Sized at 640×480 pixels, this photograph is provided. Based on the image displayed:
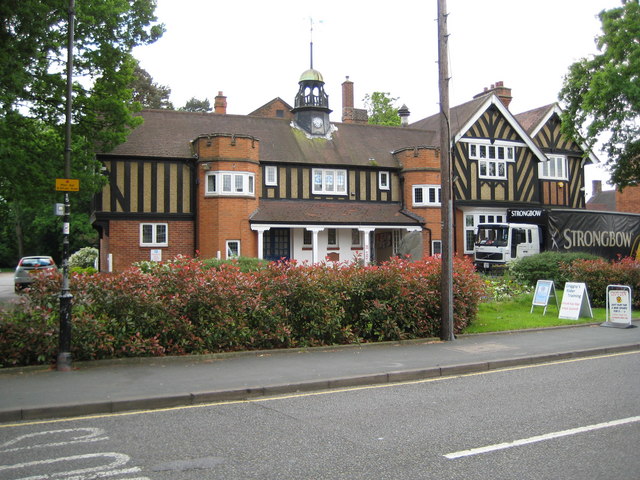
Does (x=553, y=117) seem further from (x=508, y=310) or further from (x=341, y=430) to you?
(x=341, y=430)

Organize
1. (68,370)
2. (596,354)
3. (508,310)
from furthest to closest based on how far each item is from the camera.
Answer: (508,310) < (596,354) < (68,370)

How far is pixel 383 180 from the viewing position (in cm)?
3312

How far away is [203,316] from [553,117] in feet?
107

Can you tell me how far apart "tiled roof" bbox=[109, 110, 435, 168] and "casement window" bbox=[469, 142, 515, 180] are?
3.82 metres

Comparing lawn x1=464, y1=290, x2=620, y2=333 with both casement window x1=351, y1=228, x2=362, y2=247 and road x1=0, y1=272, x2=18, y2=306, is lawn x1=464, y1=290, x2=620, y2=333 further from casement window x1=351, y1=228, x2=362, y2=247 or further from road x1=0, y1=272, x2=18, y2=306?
casement window x1=351, y1=228, x2=362, y2=247

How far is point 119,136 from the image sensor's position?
1983cm

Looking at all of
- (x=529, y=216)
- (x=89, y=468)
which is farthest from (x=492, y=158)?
(x=89, y=468)

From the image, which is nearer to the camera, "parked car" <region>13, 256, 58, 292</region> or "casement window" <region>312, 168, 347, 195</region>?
"parked car" <region>13, 256, 58, 292</region>

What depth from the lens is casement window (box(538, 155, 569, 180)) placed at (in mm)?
35781

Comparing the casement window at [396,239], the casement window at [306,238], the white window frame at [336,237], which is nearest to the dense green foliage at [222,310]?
the casement window at [306,238]

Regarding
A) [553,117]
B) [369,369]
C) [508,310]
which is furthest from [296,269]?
[553,117]

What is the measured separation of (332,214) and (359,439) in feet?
81.5

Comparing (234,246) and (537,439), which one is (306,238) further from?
(537,439)

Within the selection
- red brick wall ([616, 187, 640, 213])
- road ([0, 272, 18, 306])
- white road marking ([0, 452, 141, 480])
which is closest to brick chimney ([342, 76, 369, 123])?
red brick wall ([616, 187, 640, 213])
